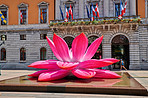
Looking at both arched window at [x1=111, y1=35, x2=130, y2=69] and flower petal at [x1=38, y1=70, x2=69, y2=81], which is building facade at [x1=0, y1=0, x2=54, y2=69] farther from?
flower petal at [x1=38, y1=70, x2=69, y2=81]

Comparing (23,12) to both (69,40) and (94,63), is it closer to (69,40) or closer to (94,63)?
(69,40)

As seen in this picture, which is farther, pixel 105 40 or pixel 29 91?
pixel 105 40

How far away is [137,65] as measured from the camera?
2519 centimetres

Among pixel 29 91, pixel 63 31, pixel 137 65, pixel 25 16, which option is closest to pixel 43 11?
pixel 25 16

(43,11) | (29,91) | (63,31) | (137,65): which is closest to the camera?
(29,91)

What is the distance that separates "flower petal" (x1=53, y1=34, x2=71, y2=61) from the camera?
9.41m

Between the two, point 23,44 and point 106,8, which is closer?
point 106,8

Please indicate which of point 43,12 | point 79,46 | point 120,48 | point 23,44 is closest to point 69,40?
point 43,12

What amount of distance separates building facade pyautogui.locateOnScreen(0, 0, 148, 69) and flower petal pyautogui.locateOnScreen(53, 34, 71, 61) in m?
16.2

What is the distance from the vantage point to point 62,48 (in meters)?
9.52

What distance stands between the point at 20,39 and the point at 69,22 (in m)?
9.63

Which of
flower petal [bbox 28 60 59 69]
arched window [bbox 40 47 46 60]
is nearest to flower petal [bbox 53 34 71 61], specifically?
flower petal [bbox 28 60 59 69]

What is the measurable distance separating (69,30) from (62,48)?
710 inches

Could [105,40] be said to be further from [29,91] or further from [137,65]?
[29,91]
